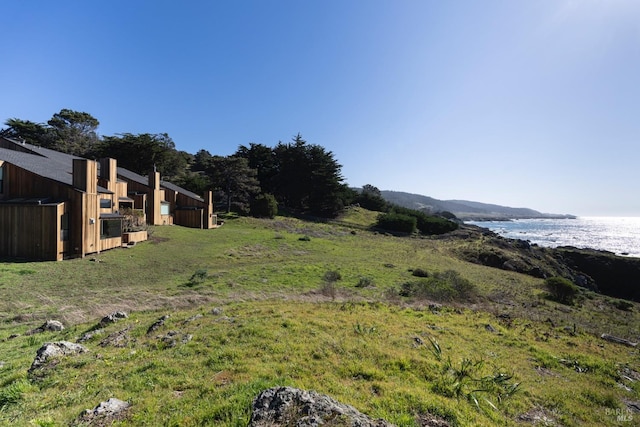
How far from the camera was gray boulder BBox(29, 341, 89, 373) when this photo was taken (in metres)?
5.67

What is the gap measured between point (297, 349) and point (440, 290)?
11.7m

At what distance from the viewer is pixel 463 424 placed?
13.4ft

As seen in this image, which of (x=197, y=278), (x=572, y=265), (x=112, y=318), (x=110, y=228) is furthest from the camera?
(x=572, y=265)

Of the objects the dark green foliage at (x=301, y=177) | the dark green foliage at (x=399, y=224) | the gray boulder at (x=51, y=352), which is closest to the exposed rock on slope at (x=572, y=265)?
the dark green foliage at (x=399, y=224)

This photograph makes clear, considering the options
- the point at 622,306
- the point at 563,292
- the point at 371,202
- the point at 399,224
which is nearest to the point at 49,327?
the point at 563,292

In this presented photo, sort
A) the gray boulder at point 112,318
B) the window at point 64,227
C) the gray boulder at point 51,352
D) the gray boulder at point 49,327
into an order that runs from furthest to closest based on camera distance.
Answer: the window at point 64,227 → the gray boulder at point 112,318 → the gray boulder at point 49,327 → the gray boulder at point 51,352

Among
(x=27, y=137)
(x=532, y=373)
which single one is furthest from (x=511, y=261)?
(x=27, y=137)

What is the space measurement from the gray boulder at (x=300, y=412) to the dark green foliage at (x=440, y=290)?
12.1 meters

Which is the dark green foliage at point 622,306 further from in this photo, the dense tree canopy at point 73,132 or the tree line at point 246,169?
the dense tree canopy at point 73,132

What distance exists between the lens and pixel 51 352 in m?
6.02

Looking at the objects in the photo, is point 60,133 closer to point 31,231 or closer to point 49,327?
point 31,231

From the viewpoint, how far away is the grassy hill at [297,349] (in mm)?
4480

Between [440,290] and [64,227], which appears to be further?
[64,227]

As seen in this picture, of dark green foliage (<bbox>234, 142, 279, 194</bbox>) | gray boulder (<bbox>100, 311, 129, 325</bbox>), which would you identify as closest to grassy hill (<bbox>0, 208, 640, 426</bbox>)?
gray boulder (<bbox>100, 311, 129, 325</bbox>)
